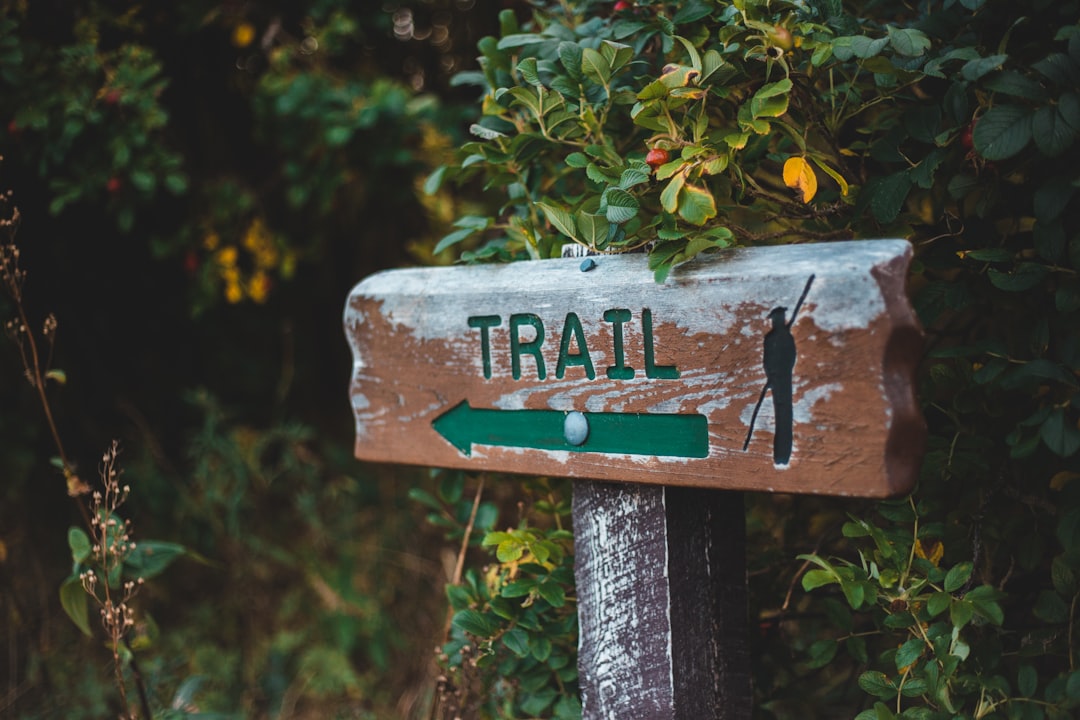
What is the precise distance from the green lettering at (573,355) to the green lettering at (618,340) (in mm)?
35

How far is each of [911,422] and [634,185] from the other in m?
0.45

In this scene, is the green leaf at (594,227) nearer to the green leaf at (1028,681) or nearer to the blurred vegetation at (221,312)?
the green leaf at (1028,681)

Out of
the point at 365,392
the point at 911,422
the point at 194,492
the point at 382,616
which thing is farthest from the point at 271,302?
the point at 911,422

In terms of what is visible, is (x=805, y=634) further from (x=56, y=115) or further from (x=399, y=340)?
(x=56, y=115)

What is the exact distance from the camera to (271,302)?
8.86 feet

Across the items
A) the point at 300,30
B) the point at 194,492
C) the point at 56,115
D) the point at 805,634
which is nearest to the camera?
the point at 805,634

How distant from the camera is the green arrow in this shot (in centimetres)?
92

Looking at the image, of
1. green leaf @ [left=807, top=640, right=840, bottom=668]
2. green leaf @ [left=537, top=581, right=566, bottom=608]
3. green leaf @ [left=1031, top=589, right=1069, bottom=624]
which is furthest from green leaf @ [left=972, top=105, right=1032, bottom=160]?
green leaf @ [left=537, top=581, right=566, bottom=608]

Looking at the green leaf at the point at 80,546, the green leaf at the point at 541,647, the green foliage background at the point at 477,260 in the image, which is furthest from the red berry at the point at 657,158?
the green leaf at the point at 80,546

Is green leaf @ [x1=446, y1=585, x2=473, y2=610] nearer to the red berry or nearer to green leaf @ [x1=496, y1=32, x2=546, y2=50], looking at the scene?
the red berry

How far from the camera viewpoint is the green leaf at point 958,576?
950mm

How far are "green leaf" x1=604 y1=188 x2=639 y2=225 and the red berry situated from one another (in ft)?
0.15

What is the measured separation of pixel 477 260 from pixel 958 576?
0.80 metres

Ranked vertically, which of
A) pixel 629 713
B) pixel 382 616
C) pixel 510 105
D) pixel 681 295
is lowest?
pixel 382 616
